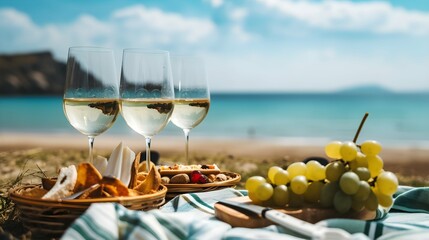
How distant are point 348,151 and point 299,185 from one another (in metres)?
0.22

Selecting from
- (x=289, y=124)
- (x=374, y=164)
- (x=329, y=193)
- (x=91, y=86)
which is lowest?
(x=289, y=124)

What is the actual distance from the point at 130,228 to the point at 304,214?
0.68m

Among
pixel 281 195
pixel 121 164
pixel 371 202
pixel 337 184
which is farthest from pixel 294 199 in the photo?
pixel 121 164

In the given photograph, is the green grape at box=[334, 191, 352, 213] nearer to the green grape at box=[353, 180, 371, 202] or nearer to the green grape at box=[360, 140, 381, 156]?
the green grape at box=[353, 180, 371, 202]

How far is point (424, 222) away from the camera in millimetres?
2217

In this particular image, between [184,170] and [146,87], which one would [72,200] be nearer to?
[146,87]

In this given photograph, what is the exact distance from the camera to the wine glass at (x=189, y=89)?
2877 mm

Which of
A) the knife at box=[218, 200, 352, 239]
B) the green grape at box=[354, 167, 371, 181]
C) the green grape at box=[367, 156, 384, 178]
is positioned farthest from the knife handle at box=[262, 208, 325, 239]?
the green grape at box=[367, 156, 384, 178]

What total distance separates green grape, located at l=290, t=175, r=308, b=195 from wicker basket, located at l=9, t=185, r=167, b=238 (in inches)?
21.6

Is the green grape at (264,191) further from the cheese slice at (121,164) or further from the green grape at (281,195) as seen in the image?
the cheese slice at (121,164)

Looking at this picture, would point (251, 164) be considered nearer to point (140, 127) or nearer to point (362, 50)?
point (140, 127)

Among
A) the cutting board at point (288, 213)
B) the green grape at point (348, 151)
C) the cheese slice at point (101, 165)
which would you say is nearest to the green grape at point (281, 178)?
the cutting board at point (288, 213)

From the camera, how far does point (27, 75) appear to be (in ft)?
208

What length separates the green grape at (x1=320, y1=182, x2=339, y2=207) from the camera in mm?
2215
